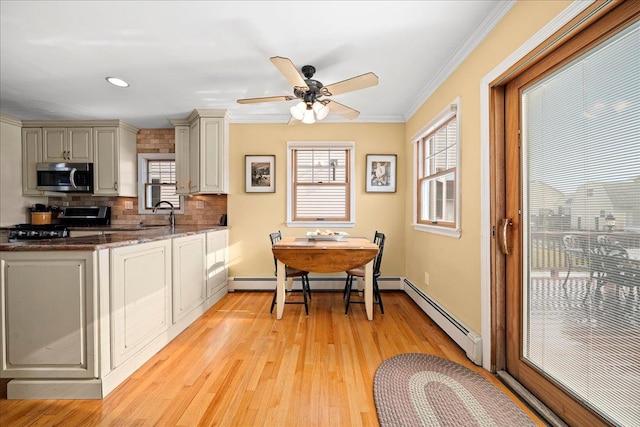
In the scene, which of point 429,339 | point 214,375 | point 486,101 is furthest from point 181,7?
point 429,339

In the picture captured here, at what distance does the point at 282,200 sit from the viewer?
379cm

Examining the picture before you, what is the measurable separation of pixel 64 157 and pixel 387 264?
15.3 ft

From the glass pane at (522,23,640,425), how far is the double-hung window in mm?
734

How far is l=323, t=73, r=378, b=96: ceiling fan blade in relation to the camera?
197cm

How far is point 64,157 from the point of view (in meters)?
3.81

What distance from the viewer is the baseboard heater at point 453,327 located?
1.93 m

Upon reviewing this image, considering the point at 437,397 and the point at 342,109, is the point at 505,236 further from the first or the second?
the point at 342,109

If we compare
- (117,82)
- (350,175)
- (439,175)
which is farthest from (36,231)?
(439,175)

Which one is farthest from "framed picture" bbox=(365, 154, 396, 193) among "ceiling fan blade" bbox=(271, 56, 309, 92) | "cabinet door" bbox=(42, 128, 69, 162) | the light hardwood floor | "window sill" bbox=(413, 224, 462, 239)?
"cabinet door" bbox=(42, 128, 69, 162)

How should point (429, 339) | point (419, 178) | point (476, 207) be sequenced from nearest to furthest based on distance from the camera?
point (476, 207)
point (429, 339)
point (419, 178)

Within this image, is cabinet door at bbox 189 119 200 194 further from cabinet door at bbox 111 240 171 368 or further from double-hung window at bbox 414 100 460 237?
double-hung window at bbox 414 100 460 237

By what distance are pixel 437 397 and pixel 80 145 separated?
16.3 ft

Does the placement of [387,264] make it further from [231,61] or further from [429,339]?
[231,61]

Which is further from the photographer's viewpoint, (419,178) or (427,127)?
(419,178)
